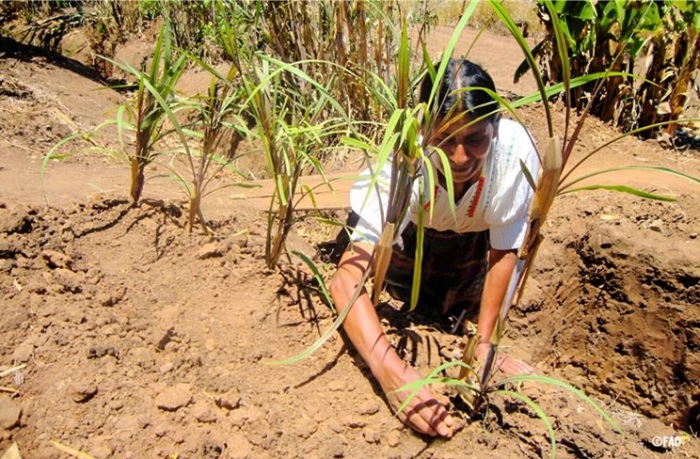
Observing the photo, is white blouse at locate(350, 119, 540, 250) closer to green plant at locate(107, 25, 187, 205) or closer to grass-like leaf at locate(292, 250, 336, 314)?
grass-like leaf at locate(292, 250, 336, 314)

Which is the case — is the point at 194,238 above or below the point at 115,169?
above

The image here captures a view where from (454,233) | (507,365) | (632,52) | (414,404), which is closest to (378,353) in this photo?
(414,404)

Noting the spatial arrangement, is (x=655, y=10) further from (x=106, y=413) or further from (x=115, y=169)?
(x=106, y=413)

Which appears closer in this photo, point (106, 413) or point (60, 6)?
point (106, 413)

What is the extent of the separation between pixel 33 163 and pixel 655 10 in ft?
12.6

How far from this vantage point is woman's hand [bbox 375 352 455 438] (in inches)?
57.3

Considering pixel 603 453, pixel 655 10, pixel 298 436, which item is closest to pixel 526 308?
pixel 603 453

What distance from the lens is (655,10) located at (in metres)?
4.13

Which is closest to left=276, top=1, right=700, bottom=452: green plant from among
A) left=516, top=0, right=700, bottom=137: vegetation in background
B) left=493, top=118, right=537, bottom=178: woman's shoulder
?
left=493, top=118, right=537, bottom=178: woman's shoulder

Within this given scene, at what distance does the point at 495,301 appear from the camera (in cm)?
193
